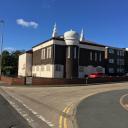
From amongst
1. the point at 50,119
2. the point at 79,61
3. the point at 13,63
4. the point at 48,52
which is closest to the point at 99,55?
the point at 79,61

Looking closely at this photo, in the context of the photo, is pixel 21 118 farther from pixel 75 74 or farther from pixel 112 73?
pixel 112 73

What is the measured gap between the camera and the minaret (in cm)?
6366

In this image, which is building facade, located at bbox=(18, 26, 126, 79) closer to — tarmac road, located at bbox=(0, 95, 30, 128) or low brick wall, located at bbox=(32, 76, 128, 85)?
low brick wall, located at bbox=(32, 76, 128, 85)

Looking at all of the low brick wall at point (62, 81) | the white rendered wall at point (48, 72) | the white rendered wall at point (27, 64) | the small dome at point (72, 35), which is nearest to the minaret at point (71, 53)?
the small dome at point (72, 35)

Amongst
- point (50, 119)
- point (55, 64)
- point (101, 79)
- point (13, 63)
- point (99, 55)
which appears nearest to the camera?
point (50, 119)

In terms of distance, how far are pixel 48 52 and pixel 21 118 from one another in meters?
54.2

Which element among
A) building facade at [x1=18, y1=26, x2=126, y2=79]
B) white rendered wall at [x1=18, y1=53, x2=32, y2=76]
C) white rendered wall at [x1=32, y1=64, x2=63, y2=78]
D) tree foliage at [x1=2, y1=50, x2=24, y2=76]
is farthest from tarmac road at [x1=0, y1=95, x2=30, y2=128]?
tree foliage at [x1=2, y1=50, x2=24, y2=76]

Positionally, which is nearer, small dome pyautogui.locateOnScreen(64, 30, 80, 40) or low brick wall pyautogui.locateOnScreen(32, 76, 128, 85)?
low brick wall pyautogui.locateOnScreen(32, 76, 128, 85)

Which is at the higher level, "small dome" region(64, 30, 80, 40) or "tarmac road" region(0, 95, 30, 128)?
"small dome" region(64, 30, 80, 40)

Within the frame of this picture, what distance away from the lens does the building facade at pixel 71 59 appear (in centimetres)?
6406

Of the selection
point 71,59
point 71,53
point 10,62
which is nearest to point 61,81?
point 71,59

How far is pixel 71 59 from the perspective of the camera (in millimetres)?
63719

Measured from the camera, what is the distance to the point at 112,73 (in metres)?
77.2

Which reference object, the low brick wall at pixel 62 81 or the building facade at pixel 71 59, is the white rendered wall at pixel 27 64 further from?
the low brick wall at pixel 62 81
